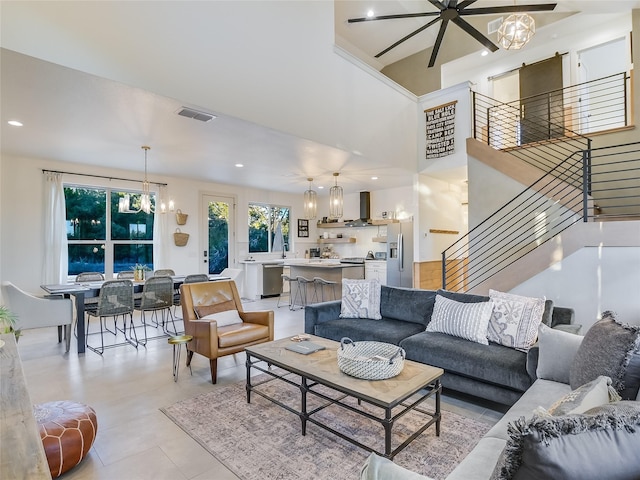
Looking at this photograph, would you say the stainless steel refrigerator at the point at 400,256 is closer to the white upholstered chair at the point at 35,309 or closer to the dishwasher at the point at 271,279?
the dishwasher at the point at 271,279

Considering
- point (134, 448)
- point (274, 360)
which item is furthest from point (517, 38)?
point (134, 448)

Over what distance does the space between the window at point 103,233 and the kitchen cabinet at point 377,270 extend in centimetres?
486

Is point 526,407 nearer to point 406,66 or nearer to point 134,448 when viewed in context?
point 134,448

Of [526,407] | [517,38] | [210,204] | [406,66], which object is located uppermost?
[406,66]

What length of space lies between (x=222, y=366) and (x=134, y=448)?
1482 millimetres

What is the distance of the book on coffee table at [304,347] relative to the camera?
8.52 feet

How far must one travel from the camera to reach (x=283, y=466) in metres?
2.01

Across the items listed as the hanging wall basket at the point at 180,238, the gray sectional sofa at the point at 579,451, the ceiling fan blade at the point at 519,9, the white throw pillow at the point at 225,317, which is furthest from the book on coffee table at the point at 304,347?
the hanging wall basket at the point at 180,238

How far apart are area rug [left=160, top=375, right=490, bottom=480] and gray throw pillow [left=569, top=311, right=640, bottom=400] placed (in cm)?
86

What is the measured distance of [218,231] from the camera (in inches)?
321

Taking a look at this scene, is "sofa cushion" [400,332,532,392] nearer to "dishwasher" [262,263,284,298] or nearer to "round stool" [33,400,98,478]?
"round stool" [33,400,98,478]

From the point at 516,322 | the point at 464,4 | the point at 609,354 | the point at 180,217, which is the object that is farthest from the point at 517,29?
the point at 180,217

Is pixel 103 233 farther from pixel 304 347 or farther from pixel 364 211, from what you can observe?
pixel 364 211

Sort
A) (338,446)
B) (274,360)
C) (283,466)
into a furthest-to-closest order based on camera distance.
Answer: (274,360)
(338,446)
(283,466)
